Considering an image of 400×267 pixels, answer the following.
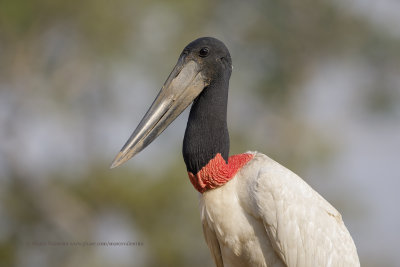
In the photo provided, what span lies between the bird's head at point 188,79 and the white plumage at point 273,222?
515mm

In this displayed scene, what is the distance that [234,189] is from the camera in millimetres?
4785

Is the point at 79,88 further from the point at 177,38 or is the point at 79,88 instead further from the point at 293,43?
the point at 293,43

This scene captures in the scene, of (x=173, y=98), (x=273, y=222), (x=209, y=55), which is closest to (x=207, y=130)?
(x=173, y=98)

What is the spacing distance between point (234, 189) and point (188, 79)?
72 centimetres

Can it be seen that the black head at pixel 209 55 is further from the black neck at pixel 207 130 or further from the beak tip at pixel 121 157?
the beak tip at pixel 121 157

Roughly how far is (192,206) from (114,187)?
4.11ft

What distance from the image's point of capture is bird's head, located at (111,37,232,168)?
16.1ft

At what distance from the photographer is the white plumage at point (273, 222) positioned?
464cm

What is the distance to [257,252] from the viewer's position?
15.6 ft

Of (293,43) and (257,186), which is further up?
(293,43)

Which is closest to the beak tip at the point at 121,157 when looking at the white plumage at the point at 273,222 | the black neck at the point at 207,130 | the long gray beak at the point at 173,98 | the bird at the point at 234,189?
the bird at the point at 234,189

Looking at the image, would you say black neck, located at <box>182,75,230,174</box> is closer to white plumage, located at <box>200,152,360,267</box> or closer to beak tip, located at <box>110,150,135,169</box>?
white plumage, located at <box>200,152,360,267</box>

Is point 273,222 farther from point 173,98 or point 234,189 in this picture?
point 173,98

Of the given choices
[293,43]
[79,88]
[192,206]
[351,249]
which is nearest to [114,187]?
[192,206]
